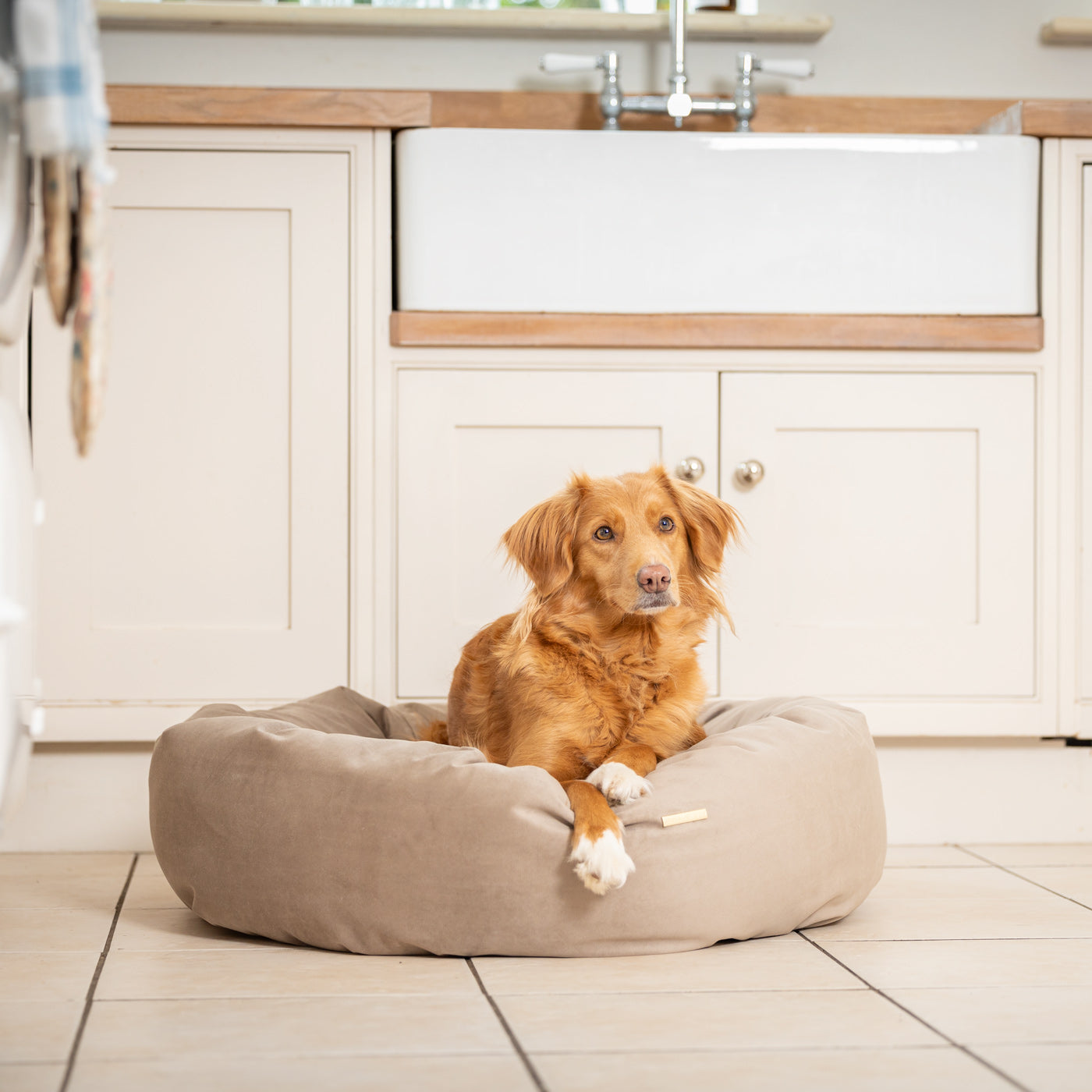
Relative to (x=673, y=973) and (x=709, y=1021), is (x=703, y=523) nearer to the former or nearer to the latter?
(x=673, y=973)

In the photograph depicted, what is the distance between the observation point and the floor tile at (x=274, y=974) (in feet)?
5.18

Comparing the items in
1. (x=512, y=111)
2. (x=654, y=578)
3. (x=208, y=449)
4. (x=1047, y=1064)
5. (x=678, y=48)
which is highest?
(x=678, y=48)

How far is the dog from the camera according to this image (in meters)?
2.03

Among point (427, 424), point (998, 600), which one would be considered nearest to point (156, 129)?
point (427, 424)

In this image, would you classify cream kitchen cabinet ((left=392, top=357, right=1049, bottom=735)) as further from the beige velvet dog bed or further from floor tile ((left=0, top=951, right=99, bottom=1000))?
floor tile ((left=0, top=951, right=99, bottom=1000))

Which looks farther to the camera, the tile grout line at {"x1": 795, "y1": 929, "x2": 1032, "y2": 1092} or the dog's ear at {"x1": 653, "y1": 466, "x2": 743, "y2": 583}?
the dog's ear at {"x1": 653, "y1": 466, "x2": 743, "y2": 583}

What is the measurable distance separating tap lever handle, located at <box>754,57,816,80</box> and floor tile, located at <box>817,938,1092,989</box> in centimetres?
188

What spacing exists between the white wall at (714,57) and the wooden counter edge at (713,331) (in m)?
0.70

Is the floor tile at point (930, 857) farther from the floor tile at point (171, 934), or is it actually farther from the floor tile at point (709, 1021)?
the floor tile at point (171, 934)

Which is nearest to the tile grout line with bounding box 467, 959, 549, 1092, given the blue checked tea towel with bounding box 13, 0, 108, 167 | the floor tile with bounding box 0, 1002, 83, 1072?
the floor tile with bounding box 0, 1002, 83, 1072

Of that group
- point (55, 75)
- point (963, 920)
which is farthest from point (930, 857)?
point (55, 75)

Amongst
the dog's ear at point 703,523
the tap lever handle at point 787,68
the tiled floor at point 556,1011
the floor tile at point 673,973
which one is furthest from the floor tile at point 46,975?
the tap lever handle at point 787,68

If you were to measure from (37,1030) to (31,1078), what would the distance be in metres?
0.18

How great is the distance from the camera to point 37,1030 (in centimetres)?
142
